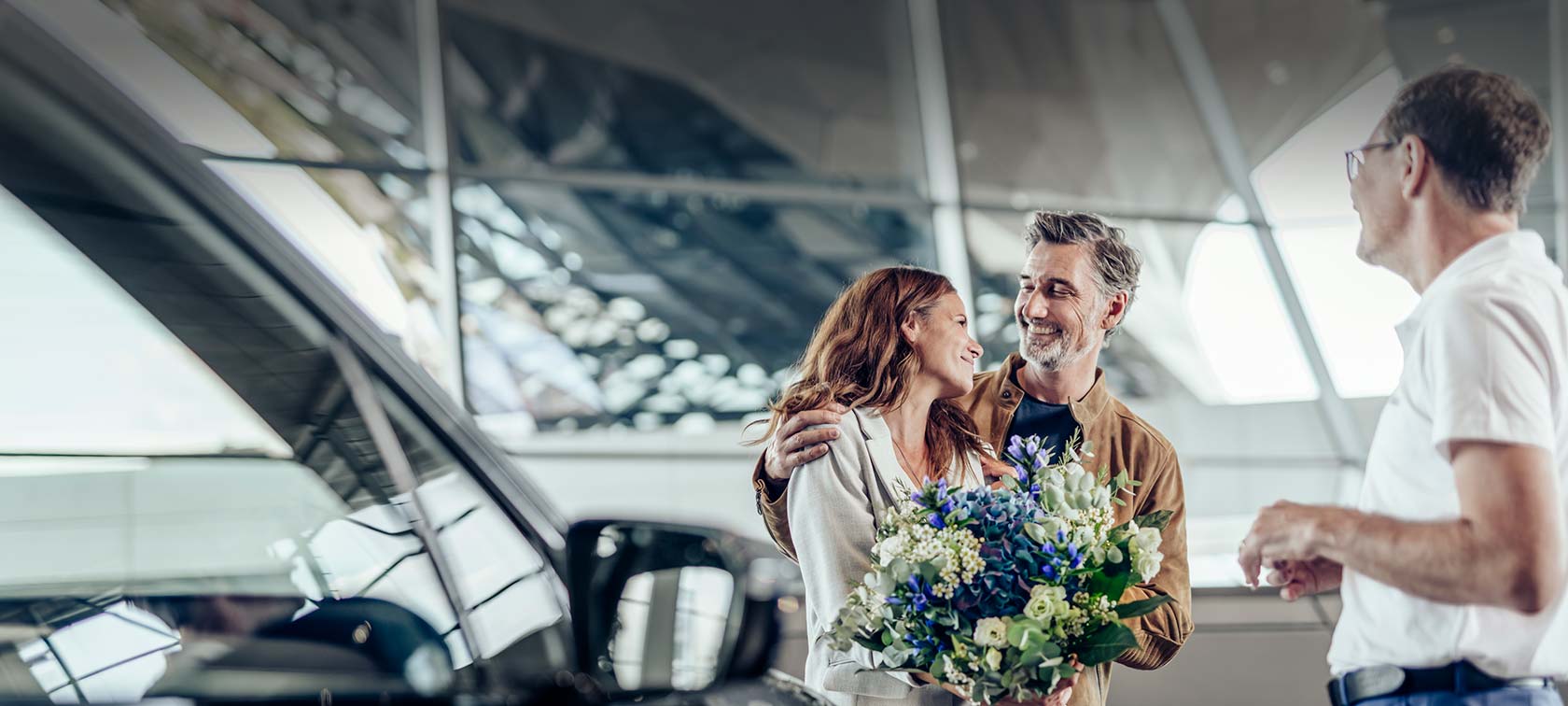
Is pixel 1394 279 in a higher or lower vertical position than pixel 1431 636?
higher

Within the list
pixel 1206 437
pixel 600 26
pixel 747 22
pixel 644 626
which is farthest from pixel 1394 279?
pixel 644 626

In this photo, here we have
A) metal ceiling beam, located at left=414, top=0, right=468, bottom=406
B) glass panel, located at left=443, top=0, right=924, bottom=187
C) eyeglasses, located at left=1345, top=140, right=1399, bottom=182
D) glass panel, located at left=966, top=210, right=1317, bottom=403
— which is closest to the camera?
eyeglasses, located at left=1345, top=140, right=1399, bottom=182

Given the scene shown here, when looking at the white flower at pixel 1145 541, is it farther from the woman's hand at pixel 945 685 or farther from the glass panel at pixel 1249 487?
the glass panel at pixel 1249 487

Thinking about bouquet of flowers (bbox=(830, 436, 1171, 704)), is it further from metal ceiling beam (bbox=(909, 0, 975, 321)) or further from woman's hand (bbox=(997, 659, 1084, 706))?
metal ceiling beam (bbox=(909, 0, 975, 321))

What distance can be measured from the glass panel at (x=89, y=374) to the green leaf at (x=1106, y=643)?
97 centimetres

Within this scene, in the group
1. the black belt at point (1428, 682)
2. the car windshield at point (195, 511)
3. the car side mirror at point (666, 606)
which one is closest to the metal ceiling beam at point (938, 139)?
the black belt at point (1428, 682)

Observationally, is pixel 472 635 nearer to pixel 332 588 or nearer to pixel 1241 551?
pixel 332 588

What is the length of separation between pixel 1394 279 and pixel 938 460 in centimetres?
547

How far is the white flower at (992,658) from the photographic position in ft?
4.55

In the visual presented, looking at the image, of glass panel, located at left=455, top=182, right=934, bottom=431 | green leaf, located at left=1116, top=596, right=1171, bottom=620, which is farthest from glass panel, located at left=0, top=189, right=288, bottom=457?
glass panel, located at left=455, top=182, right=934, bottom=431

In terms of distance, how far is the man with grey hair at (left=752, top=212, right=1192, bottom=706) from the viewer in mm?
1672

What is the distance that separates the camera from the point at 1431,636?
1.37 meters

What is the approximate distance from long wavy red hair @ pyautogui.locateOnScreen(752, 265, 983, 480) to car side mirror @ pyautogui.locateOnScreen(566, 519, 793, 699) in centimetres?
41

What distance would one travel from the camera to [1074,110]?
6441mm
